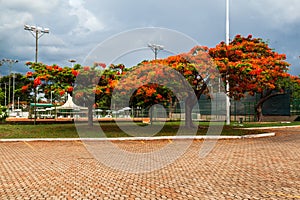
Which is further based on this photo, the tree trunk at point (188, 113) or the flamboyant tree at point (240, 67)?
the tree trunk at point (188, 113)

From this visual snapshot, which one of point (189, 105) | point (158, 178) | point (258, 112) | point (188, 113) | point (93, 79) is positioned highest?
point (93, 79)

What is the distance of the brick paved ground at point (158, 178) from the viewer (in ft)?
18.7

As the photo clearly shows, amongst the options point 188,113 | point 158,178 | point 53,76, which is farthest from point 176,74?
point 158,178

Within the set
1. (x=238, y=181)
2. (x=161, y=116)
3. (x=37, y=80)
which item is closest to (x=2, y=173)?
(x=238, y=181)

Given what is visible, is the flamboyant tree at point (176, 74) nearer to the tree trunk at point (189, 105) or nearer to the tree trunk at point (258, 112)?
the tree trunk at point (189, 105)

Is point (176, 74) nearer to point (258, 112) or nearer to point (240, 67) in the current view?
point (240, 67)

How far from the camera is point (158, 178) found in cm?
707

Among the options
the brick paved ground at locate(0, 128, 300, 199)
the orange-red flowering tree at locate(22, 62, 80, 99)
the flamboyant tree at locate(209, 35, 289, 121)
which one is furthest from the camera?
the orange-red flowering tree at locate(22, 62, 80, 99)

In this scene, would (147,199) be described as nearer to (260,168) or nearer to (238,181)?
(238,181)

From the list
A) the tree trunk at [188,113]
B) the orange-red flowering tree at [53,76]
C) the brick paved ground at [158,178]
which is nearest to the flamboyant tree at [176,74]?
the tree trunk at [188,113]

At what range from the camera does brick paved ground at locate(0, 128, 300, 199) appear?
5711 mm

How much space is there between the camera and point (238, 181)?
6707 millimetres

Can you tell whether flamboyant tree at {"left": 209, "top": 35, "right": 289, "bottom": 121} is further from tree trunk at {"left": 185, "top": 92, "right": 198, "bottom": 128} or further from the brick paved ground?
the brick paved ground

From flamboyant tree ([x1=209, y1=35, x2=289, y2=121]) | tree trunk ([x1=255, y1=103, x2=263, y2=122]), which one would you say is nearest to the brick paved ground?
flamboyant tree ([x1=209, y1=35, x2=289, y2=121])
